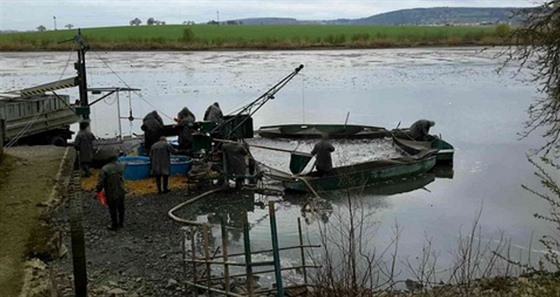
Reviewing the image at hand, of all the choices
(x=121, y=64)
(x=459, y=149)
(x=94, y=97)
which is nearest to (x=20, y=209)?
(x=459, y=149)

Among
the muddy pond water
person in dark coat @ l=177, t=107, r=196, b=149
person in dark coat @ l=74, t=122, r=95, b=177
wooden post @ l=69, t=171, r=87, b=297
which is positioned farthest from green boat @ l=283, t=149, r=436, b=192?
wooden post @ l=69, t=171, r=87, b=297

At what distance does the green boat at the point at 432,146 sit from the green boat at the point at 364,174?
1.88 ft

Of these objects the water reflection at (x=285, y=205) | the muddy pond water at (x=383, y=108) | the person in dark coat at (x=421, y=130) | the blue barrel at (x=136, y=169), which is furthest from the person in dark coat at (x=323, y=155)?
the person in dark coat at (x=421, y=130)

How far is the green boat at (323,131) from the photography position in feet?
80.4

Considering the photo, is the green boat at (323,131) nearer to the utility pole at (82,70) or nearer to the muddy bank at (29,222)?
the utility pole at (82,70)

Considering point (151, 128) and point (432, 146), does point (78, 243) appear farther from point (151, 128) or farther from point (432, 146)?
point (432, 146)

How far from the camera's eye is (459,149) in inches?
874

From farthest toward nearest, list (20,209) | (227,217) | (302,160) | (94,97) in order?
(94,97), (302,160), (227,217), (20,209)

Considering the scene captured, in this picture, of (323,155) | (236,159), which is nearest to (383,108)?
(323,155)

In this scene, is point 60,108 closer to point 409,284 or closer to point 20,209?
point 409,284

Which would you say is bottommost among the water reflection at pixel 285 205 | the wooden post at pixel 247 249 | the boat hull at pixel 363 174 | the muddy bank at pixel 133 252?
the water reflection at pixel 285 205

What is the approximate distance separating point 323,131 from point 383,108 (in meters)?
7.50

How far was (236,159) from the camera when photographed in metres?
→ 16.1

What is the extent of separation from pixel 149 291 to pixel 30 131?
32.1 ft
